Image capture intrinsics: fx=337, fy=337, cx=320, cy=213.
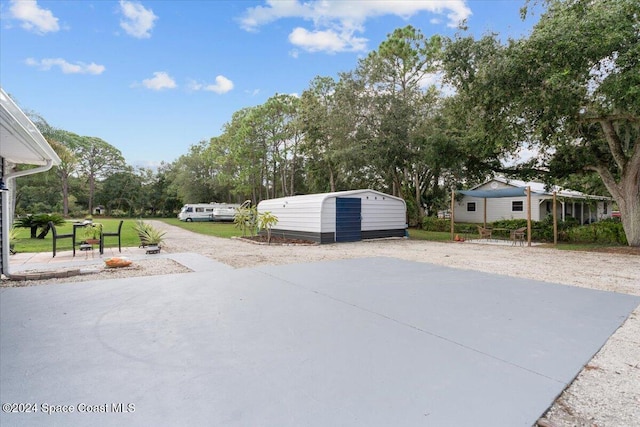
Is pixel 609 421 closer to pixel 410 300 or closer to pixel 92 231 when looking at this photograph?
pixel 410 300

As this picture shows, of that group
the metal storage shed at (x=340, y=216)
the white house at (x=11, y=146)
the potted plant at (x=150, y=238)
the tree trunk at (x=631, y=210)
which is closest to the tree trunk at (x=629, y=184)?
the tree trunk at (x=631, y=210)

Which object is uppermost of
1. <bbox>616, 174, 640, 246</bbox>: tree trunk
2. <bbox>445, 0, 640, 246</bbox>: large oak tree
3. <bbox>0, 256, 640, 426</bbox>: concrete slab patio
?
<bbox>445, 0, 640, 246</bbox>: large oak tree

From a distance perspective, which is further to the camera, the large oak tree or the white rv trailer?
the white rv trailer

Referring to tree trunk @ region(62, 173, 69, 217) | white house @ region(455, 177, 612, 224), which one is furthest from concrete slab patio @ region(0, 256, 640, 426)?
tree trunk @ region(62, 173, 69, 217)

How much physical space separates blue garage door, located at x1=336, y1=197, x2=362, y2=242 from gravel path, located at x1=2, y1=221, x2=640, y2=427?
Result: 3.42ft

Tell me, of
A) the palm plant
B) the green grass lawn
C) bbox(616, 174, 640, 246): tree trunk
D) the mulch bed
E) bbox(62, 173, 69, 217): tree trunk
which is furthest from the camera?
bbox(62, 173, 69, 217): tree trunk

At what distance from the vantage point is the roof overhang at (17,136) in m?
3.60

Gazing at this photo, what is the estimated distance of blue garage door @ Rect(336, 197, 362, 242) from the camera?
13.0 meters

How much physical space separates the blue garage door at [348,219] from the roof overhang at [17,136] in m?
8.75

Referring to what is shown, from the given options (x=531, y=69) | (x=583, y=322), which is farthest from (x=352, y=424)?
(x=531, y=69)

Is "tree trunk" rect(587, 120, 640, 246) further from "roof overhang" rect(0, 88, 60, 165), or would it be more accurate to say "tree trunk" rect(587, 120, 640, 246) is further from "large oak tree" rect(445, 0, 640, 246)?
"roof overhang" rect(0, 88, 60, 165)

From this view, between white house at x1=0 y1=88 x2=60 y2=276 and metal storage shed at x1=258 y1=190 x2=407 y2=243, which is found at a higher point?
white house at x1=0 y1=88 x2=60 y2=276

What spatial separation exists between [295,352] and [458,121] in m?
12.0

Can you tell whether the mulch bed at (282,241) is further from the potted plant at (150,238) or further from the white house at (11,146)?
the white house at (11,146)
